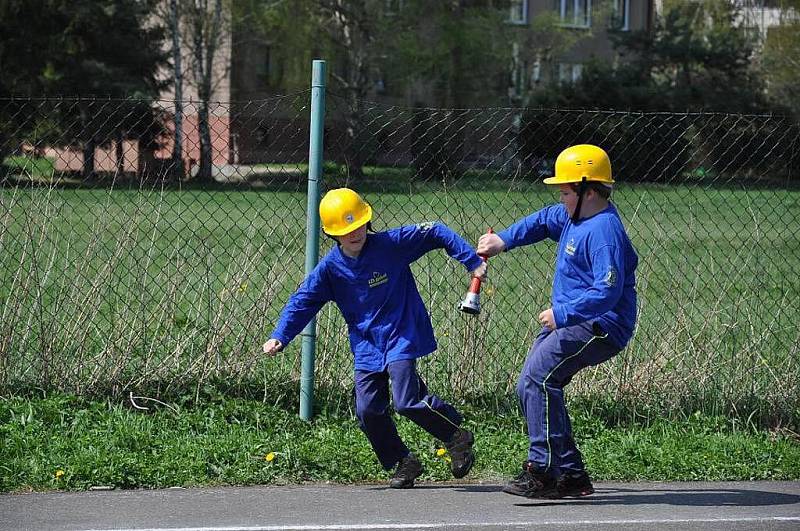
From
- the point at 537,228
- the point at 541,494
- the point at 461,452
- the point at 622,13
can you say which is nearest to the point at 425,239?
the point at 537,228

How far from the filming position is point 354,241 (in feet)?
18.8

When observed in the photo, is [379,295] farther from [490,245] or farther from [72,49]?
[72,49]

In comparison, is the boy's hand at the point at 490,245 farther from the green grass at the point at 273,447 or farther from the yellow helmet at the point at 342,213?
the green grass at the point at 273,447

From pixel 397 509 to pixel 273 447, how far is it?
3.49ft

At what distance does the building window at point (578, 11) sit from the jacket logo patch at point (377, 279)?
141 ft

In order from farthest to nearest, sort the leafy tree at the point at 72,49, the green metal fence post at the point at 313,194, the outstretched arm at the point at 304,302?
the leafy tree at the point at 72,49 → the green metal fence post at the point at 313,194 → the outstretched arm at the point at 304,302

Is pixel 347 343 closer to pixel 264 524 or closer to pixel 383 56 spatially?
pixel 264 524

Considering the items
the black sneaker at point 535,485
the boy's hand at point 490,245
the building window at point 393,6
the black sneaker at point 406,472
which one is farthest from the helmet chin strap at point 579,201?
the building window at point 393,6

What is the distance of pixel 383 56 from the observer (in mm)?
34062

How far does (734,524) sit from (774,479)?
Result: 104cm

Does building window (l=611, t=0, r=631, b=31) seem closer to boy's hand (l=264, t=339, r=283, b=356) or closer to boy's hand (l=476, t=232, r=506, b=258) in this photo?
boy's hand (l=476, t=232, r=506, b=258)

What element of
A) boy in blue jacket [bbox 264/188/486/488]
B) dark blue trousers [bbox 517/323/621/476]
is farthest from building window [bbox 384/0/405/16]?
dark blue trousers [bbox 517/323/621/476]

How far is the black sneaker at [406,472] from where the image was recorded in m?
5.86

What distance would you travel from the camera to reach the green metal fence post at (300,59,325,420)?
6.49 m
